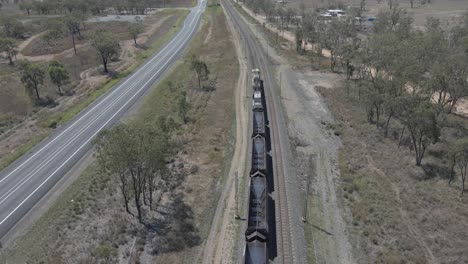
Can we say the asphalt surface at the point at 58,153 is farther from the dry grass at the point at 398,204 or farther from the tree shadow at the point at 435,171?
the tree shadow at the point at 435,171

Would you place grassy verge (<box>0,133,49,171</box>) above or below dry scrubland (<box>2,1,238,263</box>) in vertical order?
above

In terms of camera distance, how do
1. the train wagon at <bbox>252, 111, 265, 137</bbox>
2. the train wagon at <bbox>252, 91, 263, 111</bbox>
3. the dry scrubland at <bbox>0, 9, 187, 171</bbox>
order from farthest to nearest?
1. the dry scrubland at <bbox>0, 9, 187, 171</bbox>
2. the train wagon at <bbox>252, 91, 263, 111</bbox>
3. the train wagon at <bbox>252, 111, 265, 137</bbox>

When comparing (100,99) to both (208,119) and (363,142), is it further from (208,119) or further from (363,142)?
(363,142)

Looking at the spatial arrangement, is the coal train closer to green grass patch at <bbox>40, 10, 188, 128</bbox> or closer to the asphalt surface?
the asphalt surface

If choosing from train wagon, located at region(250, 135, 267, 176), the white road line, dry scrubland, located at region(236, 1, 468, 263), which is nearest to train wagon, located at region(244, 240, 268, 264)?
dry scrubland, located at region(236, 1, 468, 263)

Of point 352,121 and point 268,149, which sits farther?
point 352,121

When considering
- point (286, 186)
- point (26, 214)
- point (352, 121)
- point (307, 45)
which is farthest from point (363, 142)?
point (307, 45)
